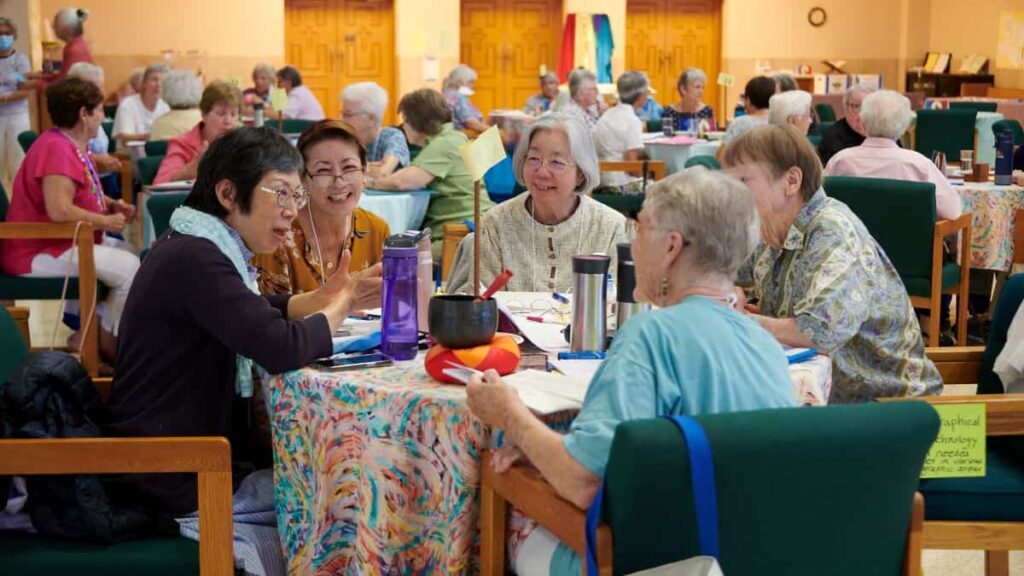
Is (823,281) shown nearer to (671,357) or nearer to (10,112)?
(671,357)

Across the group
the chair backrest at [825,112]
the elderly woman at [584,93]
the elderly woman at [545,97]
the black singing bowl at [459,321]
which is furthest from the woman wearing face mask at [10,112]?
the black singing bowl at [459,321]

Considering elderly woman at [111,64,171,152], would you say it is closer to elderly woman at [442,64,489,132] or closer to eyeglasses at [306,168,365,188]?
elderly woman at [442,64,489,132]

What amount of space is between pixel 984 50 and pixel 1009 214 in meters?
11.3

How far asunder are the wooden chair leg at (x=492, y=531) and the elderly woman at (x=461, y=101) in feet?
33.5

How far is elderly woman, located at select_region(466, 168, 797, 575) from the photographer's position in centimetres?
198

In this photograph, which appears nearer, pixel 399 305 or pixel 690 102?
pixel 399 305

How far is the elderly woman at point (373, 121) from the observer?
7.02 metres

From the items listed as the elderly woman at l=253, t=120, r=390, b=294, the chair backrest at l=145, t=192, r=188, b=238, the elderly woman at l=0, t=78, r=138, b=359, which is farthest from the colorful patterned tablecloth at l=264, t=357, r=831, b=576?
the elderly woman at l=0, t=78, r=138, b=359

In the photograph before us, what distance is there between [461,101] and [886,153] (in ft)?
24.2

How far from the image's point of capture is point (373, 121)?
714cm

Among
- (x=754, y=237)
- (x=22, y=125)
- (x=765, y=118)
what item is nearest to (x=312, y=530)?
(x=754, y=237)

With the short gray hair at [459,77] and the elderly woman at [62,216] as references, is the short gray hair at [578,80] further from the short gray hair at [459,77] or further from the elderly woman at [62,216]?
the elderly woman at [62,216]

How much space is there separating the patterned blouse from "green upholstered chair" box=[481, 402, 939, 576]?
3.24 feet

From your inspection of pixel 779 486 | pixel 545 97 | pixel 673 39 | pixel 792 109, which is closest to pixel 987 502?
pixel 779 486
